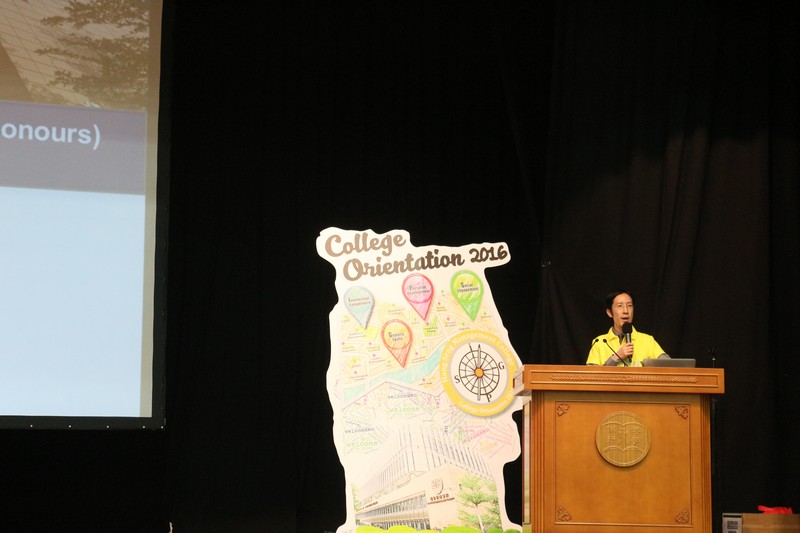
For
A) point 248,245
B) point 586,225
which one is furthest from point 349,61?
point 586,225

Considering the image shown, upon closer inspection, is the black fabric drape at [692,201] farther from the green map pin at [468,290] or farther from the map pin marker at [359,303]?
the map pin marker at [359,303]

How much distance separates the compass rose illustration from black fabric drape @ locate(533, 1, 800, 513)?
26 centimetres

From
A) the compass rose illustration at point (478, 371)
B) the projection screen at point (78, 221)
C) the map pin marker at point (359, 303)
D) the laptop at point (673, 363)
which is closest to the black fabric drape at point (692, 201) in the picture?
the compass rose illustration at point (478, 371)

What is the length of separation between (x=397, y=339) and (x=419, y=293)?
301 millimetres

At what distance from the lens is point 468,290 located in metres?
5.85

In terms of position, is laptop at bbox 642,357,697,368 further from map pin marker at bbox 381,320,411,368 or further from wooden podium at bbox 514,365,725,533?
map pin marker at bbox 381,320,411,368

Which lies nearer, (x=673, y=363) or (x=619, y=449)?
(x=619, y=449)

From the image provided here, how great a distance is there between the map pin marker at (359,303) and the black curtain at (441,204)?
0.44 m

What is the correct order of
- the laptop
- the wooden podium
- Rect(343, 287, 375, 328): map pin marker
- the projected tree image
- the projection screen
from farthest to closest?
Rect(343, 287, 375, 328): map pin marker
the projected tree image
the projection screen
the laptop
the wooden podium

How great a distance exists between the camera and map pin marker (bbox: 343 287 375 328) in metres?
5.68

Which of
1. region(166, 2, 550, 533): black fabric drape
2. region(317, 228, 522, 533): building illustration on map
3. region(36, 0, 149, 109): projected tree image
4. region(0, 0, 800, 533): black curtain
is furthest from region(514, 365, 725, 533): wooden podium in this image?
region(36, 0, 149, 109): projected tree image

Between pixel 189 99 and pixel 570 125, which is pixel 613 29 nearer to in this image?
pixel 570 125

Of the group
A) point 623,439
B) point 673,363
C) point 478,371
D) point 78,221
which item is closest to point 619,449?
point 623,439

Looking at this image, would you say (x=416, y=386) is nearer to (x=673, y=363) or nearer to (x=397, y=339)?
(x=397, y=339)
